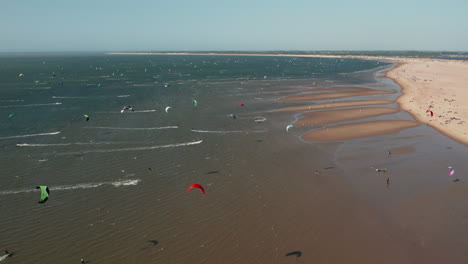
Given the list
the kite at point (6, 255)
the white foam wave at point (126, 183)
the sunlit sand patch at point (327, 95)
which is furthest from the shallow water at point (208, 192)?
the sunlit sand patch at point (327, 95)

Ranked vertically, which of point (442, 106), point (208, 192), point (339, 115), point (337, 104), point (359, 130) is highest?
point (442, 106)

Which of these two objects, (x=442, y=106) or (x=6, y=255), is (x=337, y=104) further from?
(x=6, y=255)

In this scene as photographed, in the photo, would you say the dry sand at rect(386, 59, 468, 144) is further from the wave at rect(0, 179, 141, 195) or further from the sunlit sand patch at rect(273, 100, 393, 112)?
the wave at rect(0, 179, 141, 195)

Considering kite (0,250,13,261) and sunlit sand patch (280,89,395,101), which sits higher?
sunlit sand patch (280,89,395,101)

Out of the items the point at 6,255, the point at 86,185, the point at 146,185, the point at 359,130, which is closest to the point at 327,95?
the point at 359,130

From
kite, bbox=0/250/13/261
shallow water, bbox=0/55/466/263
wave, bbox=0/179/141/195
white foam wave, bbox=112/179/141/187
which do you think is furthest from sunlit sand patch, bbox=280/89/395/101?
kite, bbox=0/250/13/261

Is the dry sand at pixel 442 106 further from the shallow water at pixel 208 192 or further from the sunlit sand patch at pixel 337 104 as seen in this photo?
the sunlit sand patch at pixel 337 104
